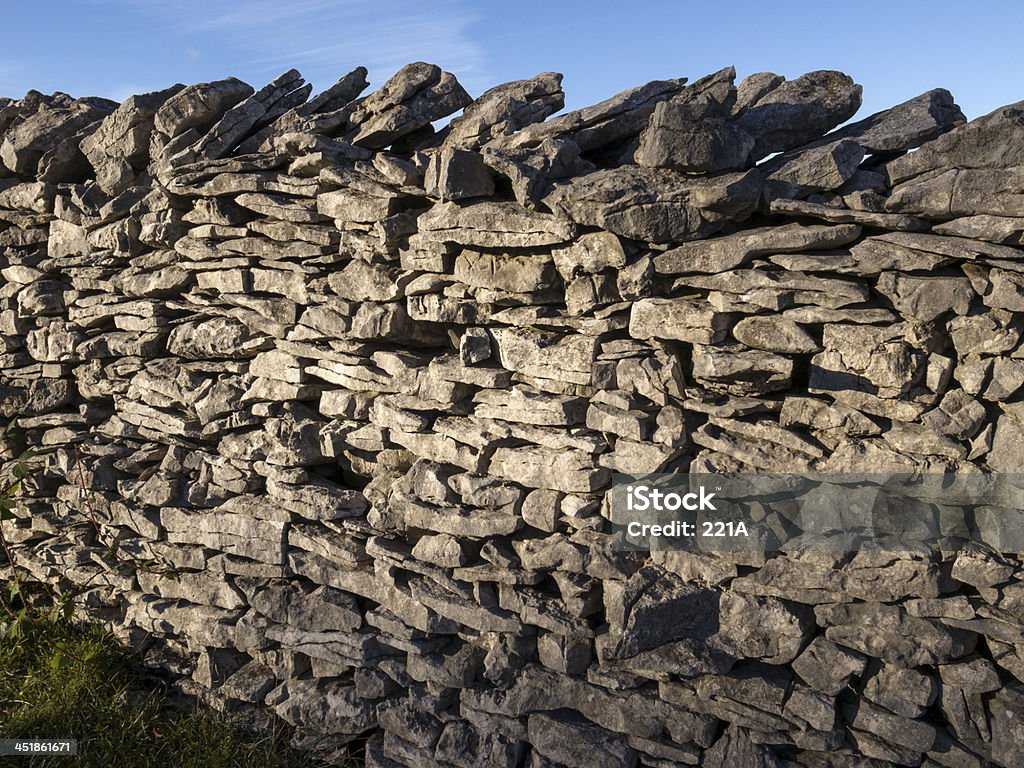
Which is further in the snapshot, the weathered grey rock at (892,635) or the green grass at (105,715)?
the green grass at (105,715)

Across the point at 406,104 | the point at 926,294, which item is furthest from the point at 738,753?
the point at 406,104

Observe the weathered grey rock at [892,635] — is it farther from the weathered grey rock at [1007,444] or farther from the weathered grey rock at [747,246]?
the weathered grey rock at [747,246]

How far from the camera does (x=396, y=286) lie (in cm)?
581

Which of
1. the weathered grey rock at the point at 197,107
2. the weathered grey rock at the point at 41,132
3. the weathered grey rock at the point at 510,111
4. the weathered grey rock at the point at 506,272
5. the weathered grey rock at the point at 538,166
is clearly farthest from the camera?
the weathered grey rock at the point at 41,132

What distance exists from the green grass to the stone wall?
240mm

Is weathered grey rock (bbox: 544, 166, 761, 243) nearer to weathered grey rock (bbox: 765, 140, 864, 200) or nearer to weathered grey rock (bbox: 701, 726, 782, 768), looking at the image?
weathered grey rock (bbox: 765, 140, 864, 200)

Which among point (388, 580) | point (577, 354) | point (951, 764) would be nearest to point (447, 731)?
point (388, 580)

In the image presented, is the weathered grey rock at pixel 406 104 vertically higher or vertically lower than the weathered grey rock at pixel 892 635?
higher

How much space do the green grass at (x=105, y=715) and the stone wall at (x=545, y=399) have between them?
24cm

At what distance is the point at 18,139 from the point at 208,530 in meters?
4.04

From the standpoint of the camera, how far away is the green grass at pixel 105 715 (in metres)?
6.05

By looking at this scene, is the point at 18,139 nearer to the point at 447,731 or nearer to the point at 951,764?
the point at 447,731

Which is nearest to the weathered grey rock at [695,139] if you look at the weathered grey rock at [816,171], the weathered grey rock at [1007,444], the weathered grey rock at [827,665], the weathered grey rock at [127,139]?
the weathered grey rock at [816,171]

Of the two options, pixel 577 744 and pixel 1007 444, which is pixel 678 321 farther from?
pixel 577 744
